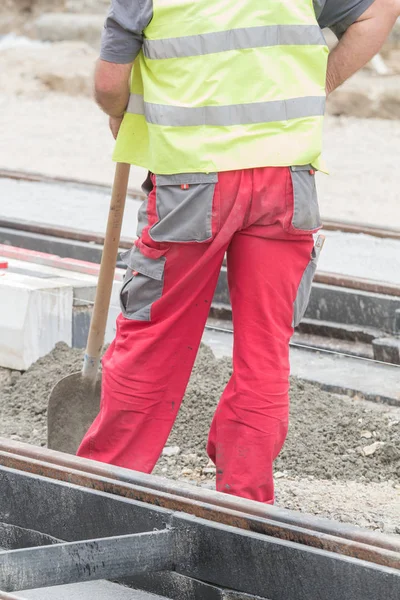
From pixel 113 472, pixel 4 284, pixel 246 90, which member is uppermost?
pixel 246 90

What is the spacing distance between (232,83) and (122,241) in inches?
136

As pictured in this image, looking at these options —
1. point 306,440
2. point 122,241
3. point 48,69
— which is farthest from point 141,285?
point 48,69

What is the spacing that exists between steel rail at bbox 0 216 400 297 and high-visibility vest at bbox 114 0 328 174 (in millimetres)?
2563

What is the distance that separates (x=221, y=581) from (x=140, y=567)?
248 millimetres

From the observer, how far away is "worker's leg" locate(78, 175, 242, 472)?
11.9 feet

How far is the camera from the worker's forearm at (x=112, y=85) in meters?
3.64

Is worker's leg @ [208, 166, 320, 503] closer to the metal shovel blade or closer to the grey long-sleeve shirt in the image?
the grey long-sleeve shirt

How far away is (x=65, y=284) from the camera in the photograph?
5652 mm

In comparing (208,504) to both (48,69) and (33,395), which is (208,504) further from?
(48,69)

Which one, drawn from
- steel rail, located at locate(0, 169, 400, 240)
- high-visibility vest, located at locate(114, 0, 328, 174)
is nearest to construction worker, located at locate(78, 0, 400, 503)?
high-visibility vest, located at locate(114, 0, 328, 174)

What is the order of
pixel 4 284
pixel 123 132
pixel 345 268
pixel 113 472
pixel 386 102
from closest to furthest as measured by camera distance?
pixel 113 472
pixel 123 132
pixel 4 284
pixel 345 268
pixel 386 102

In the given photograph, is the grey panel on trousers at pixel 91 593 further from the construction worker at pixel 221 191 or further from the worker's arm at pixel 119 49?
the worker's arm at pixel 119 49

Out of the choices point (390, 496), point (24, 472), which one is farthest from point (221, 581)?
point (390, 496)

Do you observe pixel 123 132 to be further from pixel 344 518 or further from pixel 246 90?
pixel 344 518
